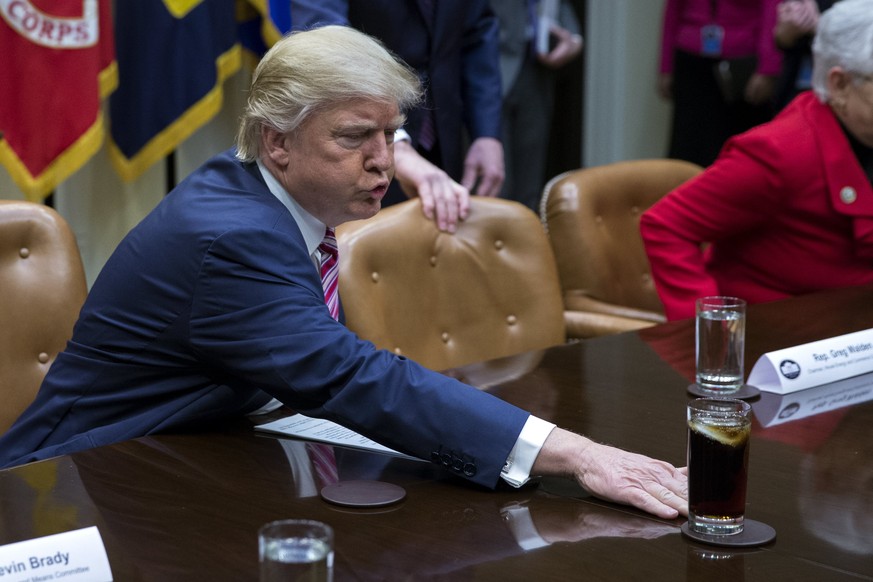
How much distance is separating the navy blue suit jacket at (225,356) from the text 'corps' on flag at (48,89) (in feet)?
5.35

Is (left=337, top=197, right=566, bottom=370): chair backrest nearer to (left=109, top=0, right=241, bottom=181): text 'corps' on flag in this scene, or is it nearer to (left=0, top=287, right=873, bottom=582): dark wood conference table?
(left=0, top=287, right=873, bottom=582): dark wood conference table

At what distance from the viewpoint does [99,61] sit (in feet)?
11.0

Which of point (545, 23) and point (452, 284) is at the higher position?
point (545, 23)

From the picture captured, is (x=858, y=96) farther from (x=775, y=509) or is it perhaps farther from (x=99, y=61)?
(x=99, y=61)

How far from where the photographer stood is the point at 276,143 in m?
1.69

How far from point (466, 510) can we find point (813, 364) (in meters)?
0.78

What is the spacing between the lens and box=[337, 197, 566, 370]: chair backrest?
7.49ft

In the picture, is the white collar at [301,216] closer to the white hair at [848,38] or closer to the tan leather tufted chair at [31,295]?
the tan leather tufted chair at [31,295]

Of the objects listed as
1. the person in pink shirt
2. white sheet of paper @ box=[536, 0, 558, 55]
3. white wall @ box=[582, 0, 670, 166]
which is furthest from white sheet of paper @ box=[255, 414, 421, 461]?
white wall @ box=[582, 0, 670, 166]

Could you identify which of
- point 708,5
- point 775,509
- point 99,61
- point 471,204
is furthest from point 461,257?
point 708,5

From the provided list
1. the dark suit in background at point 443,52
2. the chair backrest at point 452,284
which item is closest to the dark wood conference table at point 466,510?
the chair backrest at point 452,284

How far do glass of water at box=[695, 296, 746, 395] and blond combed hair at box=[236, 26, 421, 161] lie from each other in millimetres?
574

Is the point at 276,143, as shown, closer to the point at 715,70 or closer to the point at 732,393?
the point at 732,393

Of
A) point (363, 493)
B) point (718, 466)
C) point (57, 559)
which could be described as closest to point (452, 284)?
point (363, 493)
